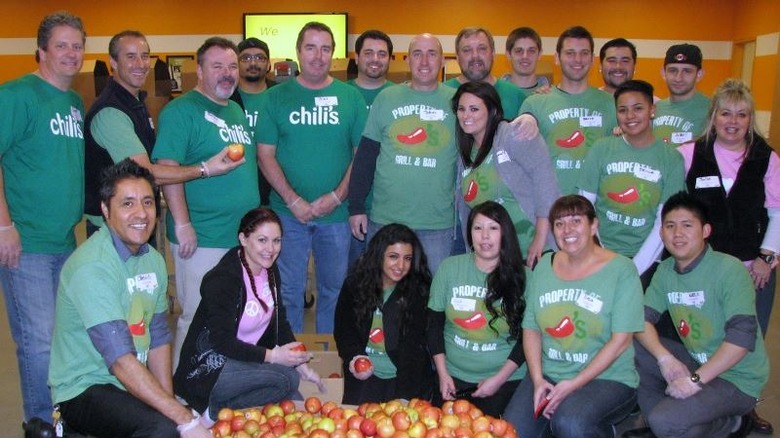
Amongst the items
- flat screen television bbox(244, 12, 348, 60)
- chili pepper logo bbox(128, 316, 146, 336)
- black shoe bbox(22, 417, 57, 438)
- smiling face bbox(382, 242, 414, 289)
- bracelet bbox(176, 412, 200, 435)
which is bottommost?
black shoe bbox(22, 417, 57, 438)

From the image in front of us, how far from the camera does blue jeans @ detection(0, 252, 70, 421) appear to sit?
10.0ft

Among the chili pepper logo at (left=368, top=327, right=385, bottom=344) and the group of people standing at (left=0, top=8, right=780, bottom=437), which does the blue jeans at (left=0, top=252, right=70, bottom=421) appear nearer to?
the group of people standing at (left=0, top=8, right=780, bottom=437)

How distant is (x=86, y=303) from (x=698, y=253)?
8.14 ft

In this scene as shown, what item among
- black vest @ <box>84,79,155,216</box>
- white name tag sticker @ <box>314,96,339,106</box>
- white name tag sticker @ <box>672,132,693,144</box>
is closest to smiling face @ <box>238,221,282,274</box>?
black vest @ <box>84,79,155,216</box>

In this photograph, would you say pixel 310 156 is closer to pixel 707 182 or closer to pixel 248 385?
pixel 248 385

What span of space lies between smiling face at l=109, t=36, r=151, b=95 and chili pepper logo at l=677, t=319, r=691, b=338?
9.27 feet

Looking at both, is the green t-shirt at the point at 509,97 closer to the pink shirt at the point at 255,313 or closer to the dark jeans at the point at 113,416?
the pink shirt at the point at 255,313

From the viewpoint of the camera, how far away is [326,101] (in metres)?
3.85

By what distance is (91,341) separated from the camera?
2.51 m

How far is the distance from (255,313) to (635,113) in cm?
205

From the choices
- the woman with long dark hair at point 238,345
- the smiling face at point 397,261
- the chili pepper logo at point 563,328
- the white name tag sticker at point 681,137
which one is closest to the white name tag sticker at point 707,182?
the white name tag sticker at point 681,137

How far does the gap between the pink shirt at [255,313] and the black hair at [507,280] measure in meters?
0.98

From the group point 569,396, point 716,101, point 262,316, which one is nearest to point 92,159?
point 262,316

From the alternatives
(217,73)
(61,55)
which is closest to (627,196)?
(217,73)
